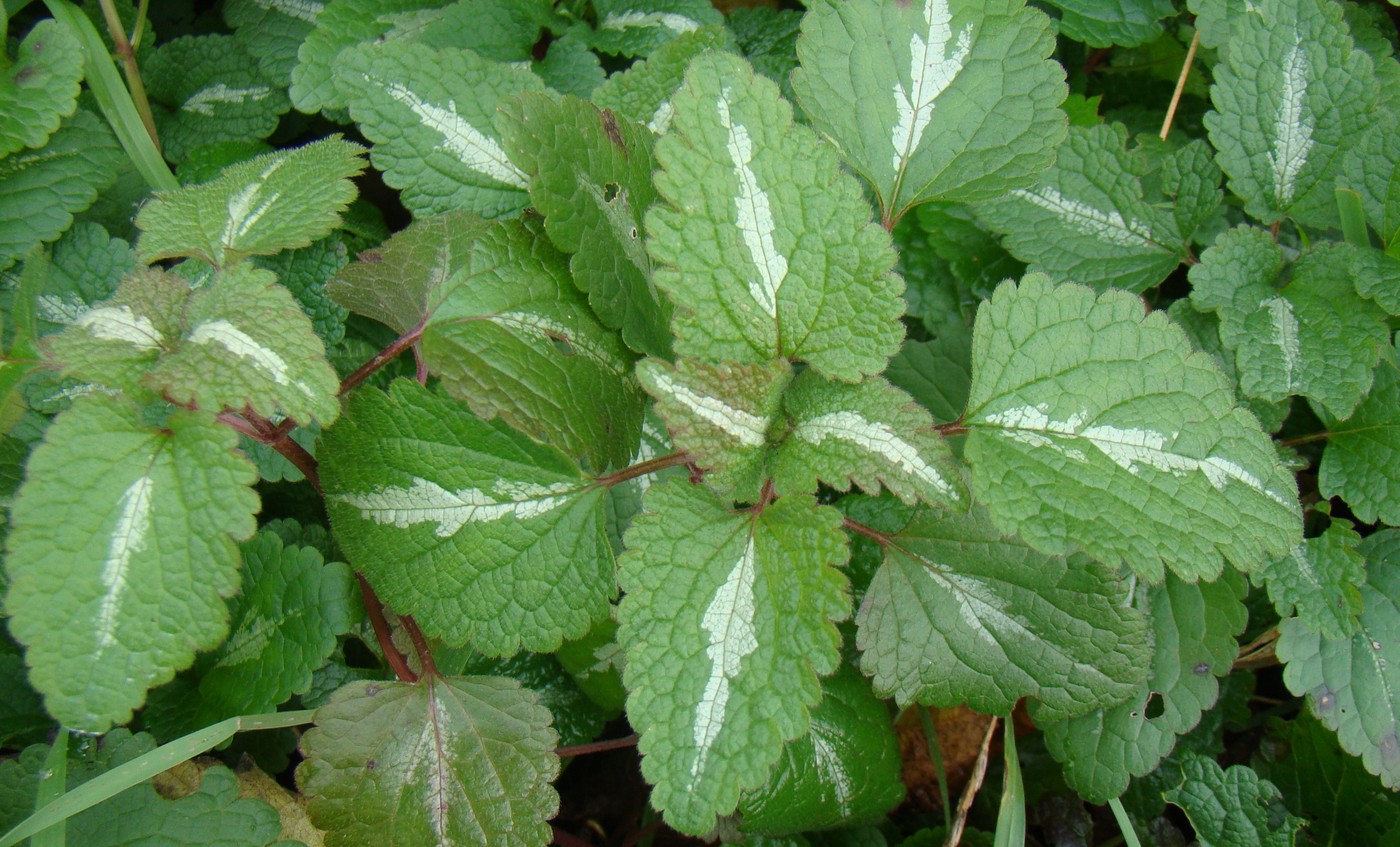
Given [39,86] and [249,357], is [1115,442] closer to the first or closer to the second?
[249,357]

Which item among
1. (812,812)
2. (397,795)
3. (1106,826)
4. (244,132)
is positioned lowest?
(1106,826)

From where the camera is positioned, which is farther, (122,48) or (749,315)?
(122,48)

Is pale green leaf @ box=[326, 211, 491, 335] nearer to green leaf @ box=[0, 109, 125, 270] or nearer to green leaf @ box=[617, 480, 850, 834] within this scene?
green leaf @ box=[617, 480, 850, 834]

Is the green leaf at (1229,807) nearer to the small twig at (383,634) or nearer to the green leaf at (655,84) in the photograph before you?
the small twig at (383,634)

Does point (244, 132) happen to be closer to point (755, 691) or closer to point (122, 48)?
point (122, 48)

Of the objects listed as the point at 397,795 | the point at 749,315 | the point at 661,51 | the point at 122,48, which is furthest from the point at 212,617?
the point at 122,48

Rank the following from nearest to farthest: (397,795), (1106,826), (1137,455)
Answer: (1137,455) < (397,795) < (1106,826)

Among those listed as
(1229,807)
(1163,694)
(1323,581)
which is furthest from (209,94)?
(1229,807)

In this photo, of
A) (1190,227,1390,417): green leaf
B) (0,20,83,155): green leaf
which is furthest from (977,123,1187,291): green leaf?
(0,20,83,155): green leaf
